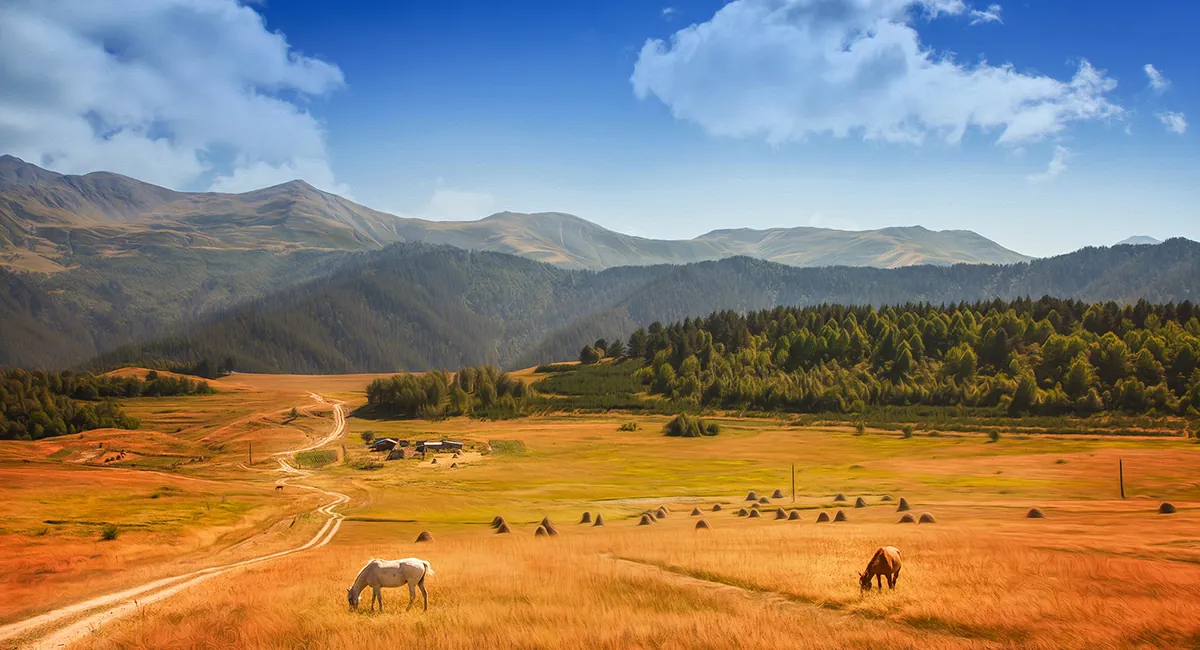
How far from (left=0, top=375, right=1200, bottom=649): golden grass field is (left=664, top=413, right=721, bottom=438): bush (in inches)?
1936

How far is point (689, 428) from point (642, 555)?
11972cm

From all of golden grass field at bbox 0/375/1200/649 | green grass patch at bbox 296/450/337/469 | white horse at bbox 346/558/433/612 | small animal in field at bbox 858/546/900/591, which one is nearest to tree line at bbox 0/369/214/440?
golden grass field at bbox 0/375/1200/649

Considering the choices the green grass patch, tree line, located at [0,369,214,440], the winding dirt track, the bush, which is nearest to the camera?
the winding dirt track

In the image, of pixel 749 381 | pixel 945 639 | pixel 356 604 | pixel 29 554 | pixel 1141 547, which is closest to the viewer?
pixel 945 639

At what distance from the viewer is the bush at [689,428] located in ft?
493

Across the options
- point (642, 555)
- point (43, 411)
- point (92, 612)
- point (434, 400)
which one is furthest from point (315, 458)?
point (92, 612)

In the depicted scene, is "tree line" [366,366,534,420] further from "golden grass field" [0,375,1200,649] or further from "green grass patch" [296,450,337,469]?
"golden grass field" [0,375,1200,649]

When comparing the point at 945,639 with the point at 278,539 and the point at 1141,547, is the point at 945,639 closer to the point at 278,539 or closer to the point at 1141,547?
the point at 1141,547

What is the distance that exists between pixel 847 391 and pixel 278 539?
153m

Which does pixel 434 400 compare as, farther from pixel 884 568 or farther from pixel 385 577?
pixel 884 568

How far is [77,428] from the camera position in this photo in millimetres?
135250

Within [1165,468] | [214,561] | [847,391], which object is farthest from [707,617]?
[847,391]

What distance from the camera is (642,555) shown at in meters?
33.2

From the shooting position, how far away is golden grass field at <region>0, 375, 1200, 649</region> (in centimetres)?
1755
